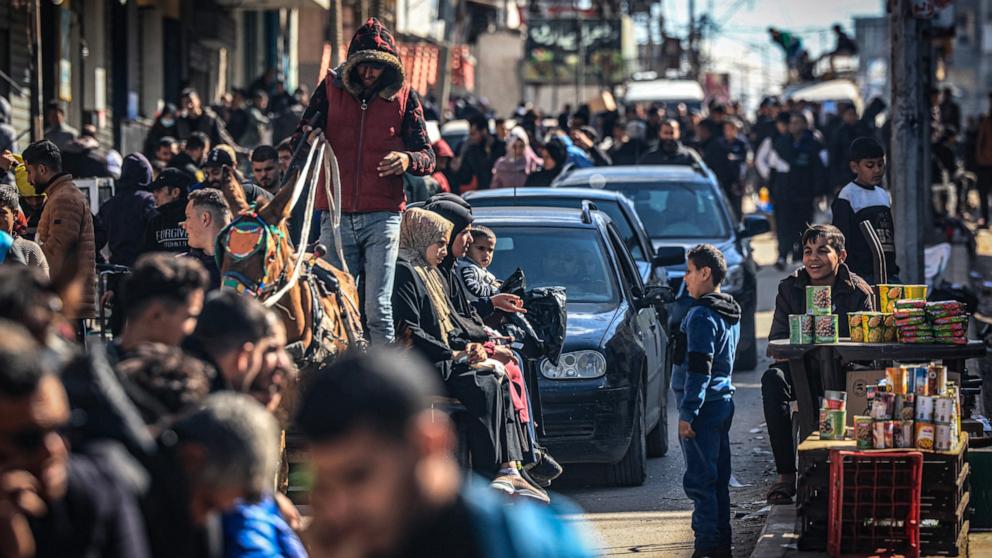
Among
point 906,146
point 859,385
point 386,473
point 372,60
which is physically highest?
point 372,60

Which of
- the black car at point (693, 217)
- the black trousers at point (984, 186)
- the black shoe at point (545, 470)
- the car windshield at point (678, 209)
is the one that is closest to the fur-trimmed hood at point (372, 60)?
the black shoe at point (545, 470)

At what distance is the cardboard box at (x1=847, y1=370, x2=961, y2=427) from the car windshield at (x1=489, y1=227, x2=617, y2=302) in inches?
92.7

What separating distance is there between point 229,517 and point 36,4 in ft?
41.1

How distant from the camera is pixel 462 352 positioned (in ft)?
27.2

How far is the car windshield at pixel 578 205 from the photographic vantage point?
39.9 ft

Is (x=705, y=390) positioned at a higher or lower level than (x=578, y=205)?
lower

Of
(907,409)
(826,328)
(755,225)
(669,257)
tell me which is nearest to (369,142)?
(826,328)

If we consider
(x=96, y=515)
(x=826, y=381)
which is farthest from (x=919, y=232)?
(x=96, y=515)

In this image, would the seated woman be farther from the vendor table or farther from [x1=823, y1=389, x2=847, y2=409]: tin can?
[x1=823, y1=389, x2=847, y2=409]: tin can

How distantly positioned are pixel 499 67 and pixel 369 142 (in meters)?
56.5

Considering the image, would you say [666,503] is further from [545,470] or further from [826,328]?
[826,328]

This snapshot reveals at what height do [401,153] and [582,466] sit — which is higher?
[401,153]

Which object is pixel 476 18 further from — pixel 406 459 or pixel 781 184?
pixel 406 459

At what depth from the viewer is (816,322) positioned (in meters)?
8.09
